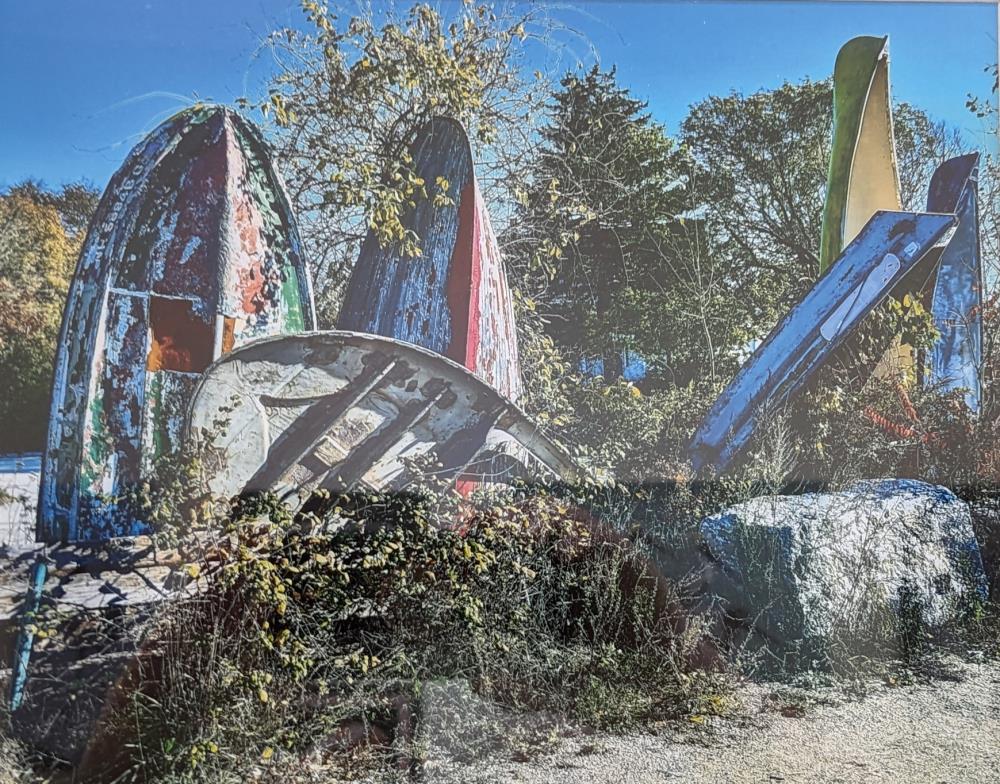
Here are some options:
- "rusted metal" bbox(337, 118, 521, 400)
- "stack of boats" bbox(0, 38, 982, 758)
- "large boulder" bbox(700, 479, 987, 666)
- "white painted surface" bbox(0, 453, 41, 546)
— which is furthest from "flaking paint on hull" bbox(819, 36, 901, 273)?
"white painted surface" bbox(0, 453, 41, 546)

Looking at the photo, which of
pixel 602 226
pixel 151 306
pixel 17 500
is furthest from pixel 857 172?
pixel 17 500

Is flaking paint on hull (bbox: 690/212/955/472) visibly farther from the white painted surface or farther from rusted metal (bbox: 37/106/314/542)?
the white painted surface

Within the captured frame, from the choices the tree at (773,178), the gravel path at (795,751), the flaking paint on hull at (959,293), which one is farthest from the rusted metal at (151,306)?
the flaking paint on hull at (959,293)

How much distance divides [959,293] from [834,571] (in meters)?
1.94

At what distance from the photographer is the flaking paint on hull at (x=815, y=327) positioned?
4.93 m

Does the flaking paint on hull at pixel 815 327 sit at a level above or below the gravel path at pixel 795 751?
above

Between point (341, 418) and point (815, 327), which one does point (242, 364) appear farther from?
point (815, 327)

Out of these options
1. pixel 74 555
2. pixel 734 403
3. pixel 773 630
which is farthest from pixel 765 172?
pixel 74 555

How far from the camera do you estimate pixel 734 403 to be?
16.2 feet

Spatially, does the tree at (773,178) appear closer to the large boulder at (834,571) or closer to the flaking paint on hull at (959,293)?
the flaking paint on hull at (959,293)

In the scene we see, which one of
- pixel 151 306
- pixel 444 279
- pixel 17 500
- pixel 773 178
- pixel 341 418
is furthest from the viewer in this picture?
pixel 773 178

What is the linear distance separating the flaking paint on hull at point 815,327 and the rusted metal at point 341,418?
1086 millimetres

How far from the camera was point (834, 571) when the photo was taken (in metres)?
4.70

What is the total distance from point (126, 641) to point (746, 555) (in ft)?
9.61
